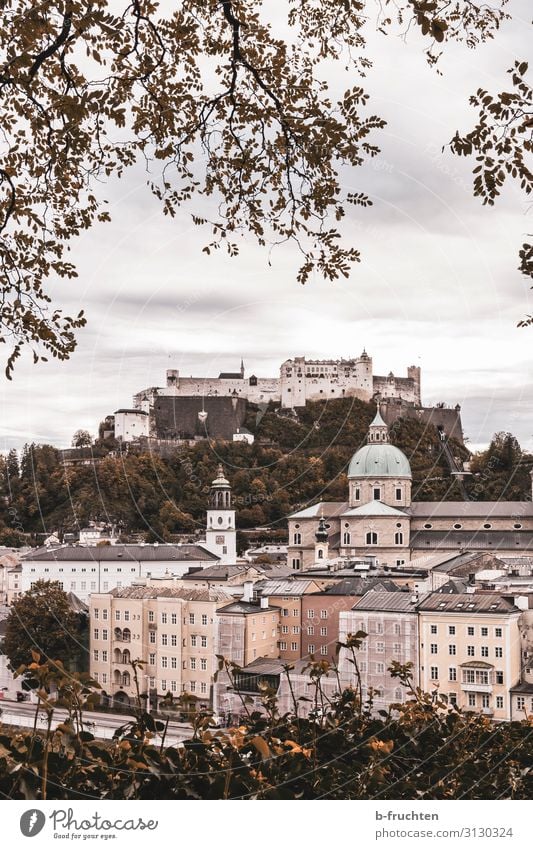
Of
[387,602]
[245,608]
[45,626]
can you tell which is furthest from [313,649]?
[45,626]

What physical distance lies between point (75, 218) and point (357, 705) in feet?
5.29

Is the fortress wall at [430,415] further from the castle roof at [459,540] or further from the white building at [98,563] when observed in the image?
the castle roof at [459,540]

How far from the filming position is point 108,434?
2.73 meters

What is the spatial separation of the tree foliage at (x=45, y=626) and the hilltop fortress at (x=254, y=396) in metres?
0.69

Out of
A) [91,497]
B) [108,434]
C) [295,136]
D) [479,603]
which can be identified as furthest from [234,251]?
[479,603]

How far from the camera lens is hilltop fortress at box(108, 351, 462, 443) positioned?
2.87m

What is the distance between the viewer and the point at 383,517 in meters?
8.52

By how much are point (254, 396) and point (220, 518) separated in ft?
1.90

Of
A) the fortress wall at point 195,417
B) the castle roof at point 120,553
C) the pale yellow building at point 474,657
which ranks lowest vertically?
the pale yellow building at point 474,657

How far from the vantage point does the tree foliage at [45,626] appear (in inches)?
111

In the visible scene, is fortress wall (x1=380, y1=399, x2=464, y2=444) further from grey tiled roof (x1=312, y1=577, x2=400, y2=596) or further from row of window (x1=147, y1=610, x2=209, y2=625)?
row of window (x1=147, y1=610, x2=209, y2=625)

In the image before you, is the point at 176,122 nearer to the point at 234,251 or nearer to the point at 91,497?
the point at 234,251

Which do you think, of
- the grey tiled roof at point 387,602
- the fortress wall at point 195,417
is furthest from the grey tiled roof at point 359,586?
the fortress wall at point 195,417

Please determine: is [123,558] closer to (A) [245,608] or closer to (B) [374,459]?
(A) [245,608]
